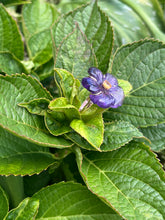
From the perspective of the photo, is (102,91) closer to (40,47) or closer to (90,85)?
(90,85)

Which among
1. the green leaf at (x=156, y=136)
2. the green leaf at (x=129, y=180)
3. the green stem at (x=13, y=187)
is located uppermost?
the green stem at (x=13, y=187)

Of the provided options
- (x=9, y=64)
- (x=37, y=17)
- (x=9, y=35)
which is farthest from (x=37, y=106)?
(x=37, y=17)

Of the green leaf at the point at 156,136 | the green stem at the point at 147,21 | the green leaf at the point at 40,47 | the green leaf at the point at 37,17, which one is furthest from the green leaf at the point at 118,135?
the green stem at the point at 147,21

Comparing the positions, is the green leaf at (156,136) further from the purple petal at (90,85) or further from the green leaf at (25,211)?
the green leaf at (25,211)

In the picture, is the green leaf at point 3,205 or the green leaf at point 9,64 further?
the green leaf at point 9,64

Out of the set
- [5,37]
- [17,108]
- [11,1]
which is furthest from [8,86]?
[11,1]

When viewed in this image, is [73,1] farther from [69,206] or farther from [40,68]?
[69,206]
